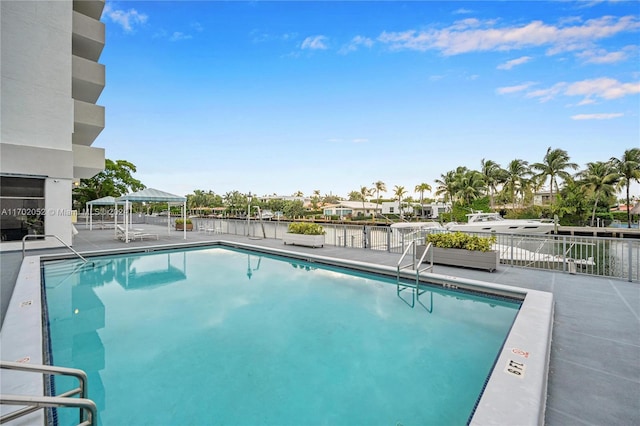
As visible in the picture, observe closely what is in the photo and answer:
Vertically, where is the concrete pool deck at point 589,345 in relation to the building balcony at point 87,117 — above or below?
below

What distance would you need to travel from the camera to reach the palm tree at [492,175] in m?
38.7

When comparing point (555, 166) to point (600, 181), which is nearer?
point (600, 181)

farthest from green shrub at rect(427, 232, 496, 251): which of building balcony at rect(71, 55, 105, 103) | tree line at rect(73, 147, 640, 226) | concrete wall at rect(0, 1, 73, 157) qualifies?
tree line at rect(73, 147, 640, 226)


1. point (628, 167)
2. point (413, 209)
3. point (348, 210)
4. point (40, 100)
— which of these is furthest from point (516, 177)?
point (40, 100)

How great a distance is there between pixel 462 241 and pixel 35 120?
16.1 meters

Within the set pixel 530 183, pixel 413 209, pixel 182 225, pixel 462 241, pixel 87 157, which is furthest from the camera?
pixel 413 209

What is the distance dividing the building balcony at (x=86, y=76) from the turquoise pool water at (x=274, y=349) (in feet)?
38.2

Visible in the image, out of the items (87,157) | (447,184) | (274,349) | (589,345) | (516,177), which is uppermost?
(516,177)

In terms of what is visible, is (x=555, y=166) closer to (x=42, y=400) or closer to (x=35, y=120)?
(x=42, y=400)

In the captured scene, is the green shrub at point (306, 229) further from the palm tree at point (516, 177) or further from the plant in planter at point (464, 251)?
the palm tree at point (516, 177)

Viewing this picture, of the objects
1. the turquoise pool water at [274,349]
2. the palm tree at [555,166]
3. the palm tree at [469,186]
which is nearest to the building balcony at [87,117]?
the turquoise pool water at [274,349]

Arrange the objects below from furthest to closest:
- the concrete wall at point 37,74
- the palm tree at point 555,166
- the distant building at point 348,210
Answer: the distant building at point 348,210 < the palm tree at point 555,166 < the concrete wall at point 37,74

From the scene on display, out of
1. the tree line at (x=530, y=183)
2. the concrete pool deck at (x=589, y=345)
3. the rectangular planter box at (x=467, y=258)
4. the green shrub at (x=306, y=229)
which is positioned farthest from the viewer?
the tree line at (x=530, y=183)

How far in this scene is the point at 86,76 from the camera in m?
14.2
